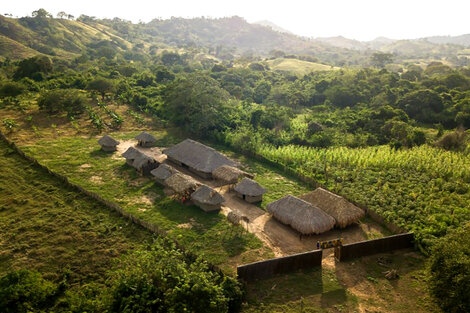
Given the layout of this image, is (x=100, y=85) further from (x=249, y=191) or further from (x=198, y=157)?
(x=249, y=191)

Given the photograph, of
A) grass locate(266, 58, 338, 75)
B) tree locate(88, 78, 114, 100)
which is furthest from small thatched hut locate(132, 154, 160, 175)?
grass locate(266, 58, 338, 75)

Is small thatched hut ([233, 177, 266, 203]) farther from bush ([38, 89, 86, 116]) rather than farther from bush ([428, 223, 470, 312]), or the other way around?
bush ([38, 89, 86, 116])

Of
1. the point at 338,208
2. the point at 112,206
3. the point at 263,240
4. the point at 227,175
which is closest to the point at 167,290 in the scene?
the point at 263,240

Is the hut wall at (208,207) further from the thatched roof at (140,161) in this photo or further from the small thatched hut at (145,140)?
the small thatched hut at (145,140)

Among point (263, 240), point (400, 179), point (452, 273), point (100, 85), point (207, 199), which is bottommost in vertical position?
point (263, 240)

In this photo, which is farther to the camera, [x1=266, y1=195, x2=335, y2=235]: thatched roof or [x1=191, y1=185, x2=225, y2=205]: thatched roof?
[x1=191, y1=185, x2=225, y2=205]: thatched roof

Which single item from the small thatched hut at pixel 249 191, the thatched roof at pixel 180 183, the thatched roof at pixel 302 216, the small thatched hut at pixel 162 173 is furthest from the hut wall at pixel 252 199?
the small thatched hut at pixel 162 173
